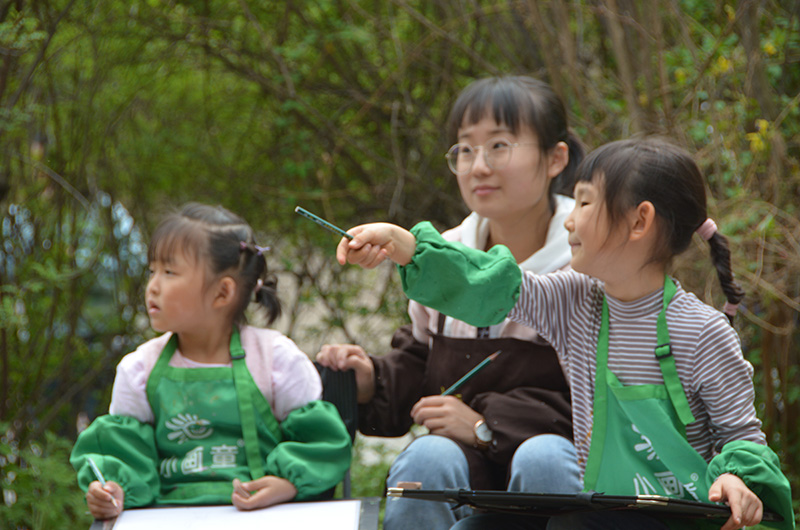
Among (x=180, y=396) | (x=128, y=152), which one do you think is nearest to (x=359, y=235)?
(x=180, y=396)

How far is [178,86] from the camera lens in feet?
14.8

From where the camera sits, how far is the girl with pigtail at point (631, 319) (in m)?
1.84

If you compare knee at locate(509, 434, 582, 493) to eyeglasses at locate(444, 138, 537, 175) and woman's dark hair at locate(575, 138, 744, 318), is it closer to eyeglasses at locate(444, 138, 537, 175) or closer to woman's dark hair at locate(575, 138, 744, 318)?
woman's dark hair at locate(575, 138, 744, 318)

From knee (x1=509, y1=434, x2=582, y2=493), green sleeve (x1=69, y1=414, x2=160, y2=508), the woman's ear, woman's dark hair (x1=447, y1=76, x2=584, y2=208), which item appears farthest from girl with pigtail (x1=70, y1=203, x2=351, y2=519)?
the woman's ear

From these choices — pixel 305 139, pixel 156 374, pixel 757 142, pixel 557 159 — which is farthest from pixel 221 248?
pixel 305 139

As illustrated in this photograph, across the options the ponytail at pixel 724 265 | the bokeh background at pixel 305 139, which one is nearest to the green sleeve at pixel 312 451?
the ponytail at pixel 724 265

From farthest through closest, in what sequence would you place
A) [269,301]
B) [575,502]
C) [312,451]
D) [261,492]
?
[269,301] < [312,451] < [261,492] < [575,502]

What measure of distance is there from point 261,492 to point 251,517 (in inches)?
3.0

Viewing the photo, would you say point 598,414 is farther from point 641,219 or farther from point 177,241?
point 177,241

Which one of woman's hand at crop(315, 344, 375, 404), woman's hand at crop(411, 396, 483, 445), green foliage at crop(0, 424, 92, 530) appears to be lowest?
green foliage at crop(0, 424, 92, 530)

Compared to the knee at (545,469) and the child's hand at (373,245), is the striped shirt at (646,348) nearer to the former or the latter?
the knee at (545,469)

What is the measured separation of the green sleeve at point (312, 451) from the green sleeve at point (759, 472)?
83 cm

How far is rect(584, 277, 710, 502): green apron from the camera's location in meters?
1.84

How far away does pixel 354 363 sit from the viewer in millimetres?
2338
